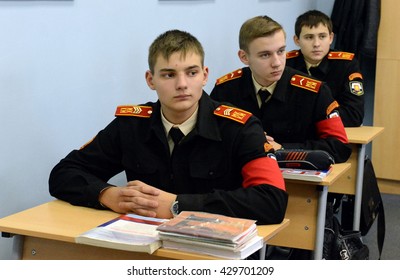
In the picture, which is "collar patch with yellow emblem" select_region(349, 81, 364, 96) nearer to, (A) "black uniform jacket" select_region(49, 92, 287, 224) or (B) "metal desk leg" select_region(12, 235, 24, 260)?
(A) "black uniform jacket" select_region(49, 92, 287, 224)

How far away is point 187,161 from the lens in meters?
2.49

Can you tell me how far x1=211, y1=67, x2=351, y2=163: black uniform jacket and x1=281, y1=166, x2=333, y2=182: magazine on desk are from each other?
467 mm

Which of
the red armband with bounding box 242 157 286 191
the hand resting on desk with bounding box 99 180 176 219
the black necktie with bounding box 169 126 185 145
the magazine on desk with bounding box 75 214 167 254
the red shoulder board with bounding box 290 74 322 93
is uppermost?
the red shoulder board with bounding box 290 74 322 93

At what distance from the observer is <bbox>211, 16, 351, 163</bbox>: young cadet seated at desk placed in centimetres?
337

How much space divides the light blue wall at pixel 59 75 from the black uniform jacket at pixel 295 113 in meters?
0.57

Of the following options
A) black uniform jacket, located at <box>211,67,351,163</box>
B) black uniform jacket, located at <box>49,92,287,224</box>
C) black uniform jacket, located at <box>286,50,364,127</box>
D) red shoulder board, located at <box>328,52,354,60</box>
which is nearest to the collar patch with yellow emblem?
black uniform jacket, located at <box>286,50,364,127</box>

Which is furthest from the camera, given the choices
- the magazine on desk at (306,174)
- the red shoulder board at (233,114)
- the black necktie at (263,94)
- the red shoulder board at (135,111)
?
the black necktie at (263,94)

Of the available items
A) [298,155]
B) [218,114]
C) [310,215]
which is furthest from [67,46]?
[310,215]

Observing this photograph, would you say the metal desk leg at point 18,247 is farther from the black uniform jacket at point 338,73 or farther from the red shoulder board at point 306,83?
the black uniform jacket at point 338,73

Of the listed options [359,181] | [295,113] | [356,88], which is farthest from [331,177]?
[356,88]

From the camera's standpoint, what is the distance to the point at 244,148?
245cm

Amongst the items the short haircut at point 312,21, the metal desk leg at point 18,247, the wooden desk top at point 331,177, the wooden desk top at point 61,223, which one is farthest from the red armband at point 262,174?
the short haircut at point 312,21

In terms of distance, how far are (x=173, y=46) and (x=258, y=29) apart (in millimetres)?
1011

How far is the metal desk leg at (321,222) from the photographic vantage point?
2982mm
